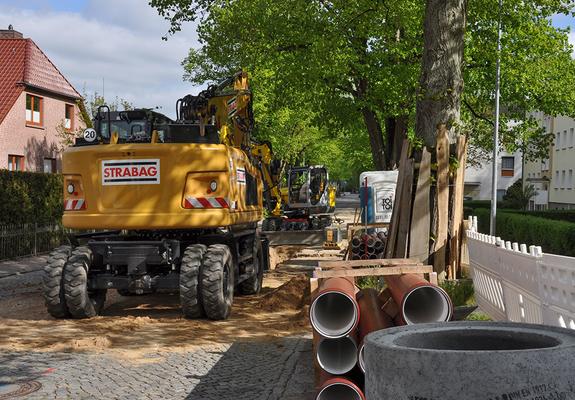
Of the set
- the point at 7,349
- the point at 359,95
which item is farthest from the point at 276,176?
the point at 359,95

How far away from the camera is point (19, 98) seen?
113 ft

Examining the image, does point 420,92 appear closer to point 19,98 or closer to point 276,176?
point 276,176

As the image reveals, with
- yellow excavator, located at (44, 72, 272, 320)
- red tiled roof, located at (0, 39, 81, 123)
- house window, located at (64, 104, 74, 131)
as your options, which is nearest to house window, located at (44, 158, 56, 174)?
house window, located at (64, 104, 74, 131)

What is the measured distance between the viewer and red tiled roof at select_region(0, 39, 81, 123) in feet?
112

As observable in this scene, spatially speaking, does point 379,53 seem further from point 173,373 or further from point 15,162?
point 173,373

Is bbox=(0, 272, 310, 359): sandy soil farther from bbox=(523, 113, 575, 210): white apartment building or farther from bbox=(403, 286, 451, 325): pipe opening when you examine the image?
bbox=(523, 113, 575, 210): white apartment building

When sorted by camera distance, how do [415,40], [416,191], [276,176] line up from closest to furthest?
[416,191], [276,176], [415,40]

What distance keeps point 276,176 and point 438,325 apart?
14.0m

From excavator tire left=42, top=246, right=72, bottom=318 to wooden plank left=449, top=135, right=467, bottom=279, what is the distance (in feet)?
19.5

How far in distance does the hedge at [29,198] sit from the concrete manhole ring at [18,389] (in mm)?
15265

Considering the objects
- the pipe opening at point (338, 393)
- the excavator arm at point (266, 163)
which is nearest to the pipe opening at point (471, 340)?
the pipe opening at point (338, 393)

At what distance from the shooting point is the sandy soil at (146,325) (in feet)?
30.1

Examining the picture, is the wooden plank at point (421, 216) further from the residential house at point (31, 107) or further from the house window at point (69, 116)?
the house window at point (69, 116)

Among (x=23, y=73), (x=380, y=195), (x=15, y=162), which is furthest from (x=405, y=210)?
(x=23, y=73)
